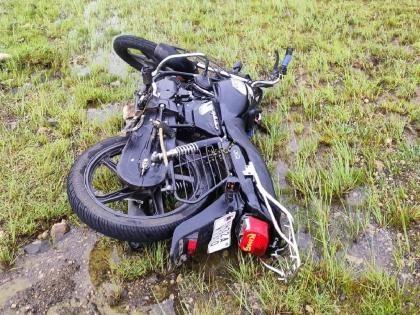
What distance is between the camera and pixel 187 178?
2.64 m

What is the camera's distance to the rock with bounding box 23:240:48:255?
8.87 feet

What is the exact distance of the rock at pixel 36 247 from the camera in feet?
8.87

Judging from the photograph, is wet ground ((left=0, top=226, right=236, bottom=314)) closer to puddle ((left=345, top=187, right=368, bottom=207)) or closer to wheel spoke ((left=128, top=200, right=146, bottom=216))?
wheel spoke ((left=128, top=200, right=146, bottom=216))

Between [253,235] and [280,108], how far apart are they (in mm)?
2225

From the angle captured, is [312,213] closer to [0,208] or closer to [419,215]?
[419,215]

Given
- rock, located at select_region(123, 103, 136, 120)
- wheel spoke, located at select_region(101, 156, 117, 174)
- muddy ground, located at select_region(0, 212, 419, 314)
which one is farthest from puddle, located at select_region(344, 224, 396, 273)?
rock, located at select_region(123, 103, 136, 120)

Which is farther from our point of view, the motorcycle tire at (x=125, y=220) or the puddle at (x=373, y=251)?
the puddle at (x=373, y=251)

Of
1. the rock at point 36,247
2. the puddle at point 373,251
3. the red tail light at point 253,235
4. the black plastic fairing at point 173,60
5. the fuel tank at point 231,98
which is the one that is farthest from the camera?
the black plastic fairing at point 173,60

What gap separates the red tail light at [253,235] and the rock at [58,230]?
134cm

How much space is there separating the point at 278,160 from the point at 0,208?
7.52 feet

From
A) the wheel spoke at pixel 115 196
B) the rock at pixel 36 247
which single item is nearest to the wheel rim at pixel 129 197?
the wheel spoke at pixel 115 196

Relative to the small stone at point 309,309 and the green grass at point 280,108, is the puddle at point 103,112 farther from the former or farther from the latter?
the small stone at point 309,309

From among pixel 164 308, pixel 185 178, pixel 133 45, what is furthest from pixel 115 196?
pixel 133 45

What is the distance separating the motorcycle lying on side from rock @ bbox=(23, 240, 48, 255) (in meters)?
0.53
